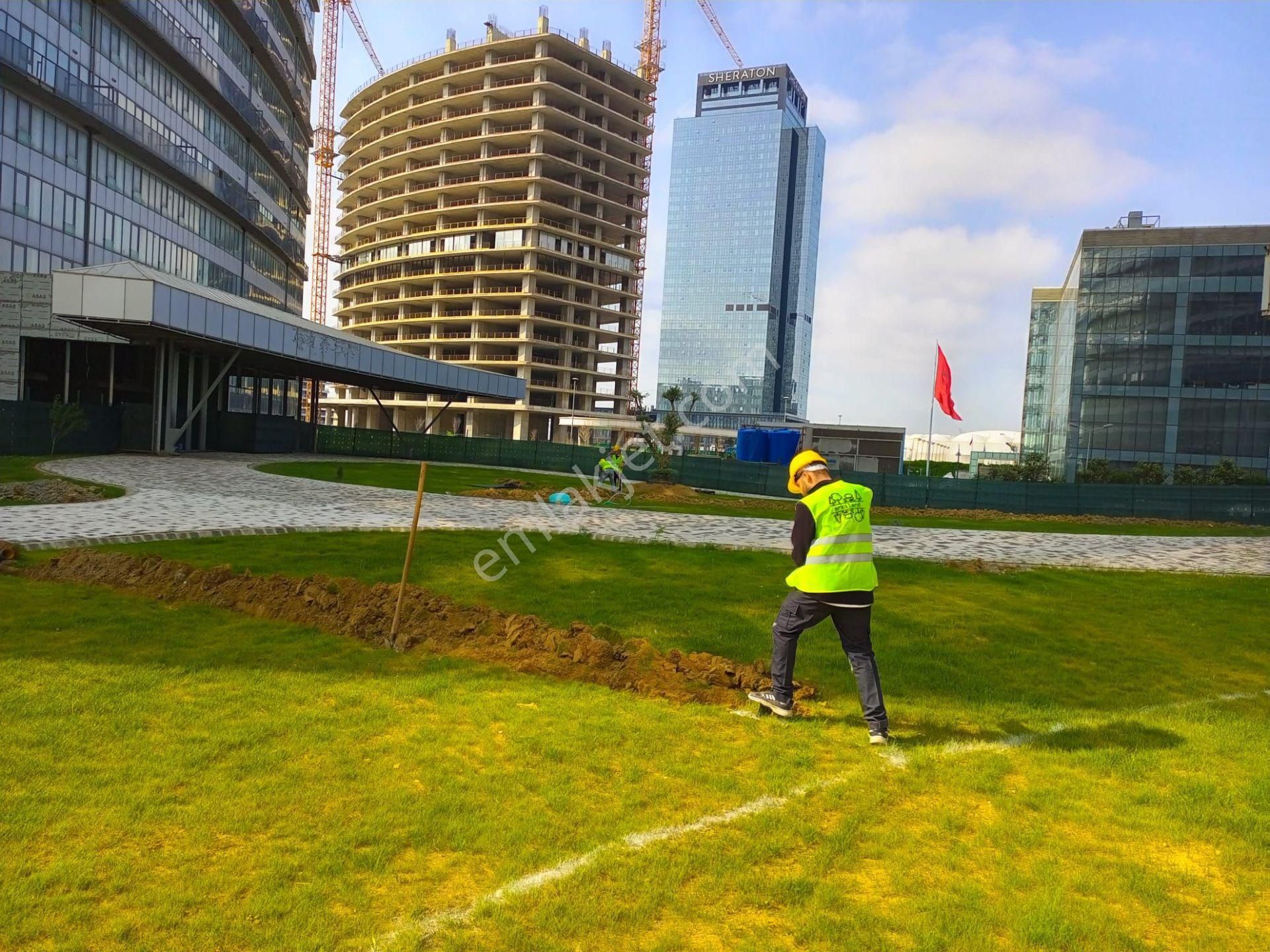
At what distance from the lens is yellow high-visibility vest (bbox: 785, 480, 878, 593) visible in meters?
5.45

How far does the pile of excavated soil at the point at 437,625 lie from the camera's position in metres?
6.78

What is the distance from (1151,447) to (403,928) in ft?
214

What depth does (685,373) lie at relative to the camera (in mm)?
165875

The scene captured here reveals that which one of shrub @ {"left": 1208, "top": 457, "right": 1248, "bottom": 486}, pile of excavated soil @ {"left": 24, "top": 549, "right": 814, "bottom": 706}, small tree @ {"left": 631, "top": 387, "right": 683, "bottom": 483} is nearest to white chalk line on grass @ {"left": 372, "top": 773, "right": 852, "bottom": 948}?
pile of excavated soil @ {"left": 24, "top": 549, "right": 814, "bottom": 706}

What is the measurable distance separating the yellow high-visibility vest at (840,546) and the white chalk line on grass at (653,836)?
1210mm

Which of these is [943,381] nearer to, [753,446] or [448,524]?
[753,446]

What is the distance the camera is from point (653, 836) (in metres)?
4.08

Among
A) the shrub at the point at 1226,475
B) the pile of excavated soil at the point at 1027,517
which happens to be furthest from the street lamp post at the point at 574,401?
the shrub at the point at 1226,475

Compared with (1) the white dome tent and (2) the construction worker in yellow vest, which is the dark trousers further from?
(1) the white dome tent

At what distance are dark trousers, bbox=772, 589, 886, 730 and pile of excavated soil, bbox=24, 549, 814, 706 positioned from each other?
38.2 inches

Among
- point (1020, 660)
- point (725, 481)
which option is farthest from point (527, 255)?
point (1020, 660)

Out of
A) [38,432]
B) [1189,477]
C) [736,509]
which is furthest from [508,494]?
[1189,477]

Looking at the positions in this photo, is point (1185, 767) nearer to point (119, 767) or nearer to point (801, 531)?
point (801, 531)

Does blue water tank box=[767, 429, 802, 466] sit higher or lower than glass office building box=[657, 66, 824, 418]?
lower
